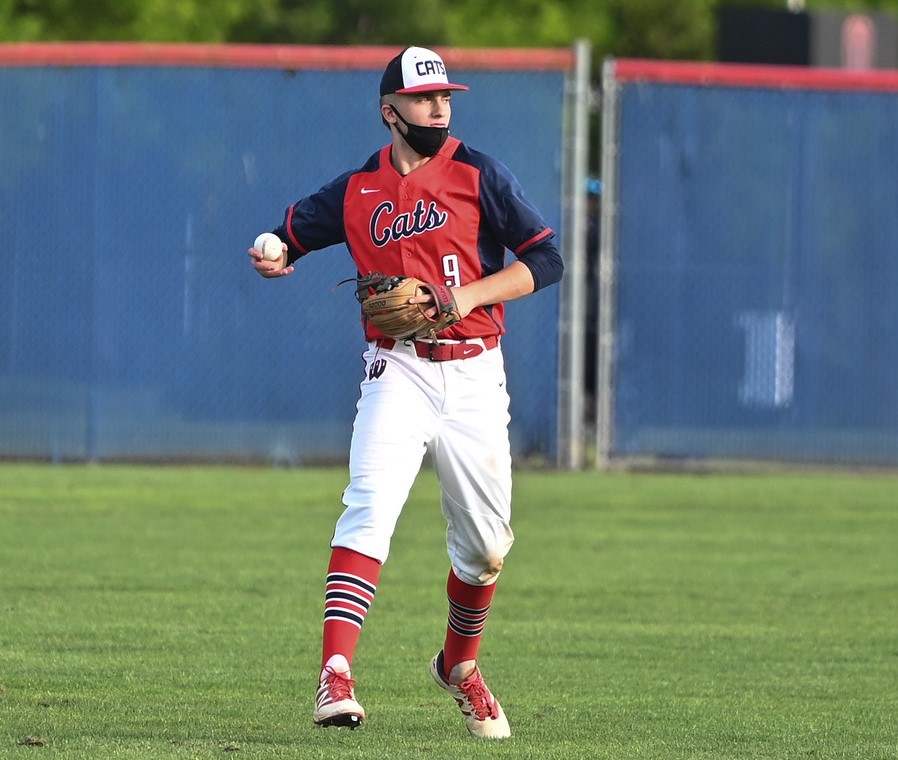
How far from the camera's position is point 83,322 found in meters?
14.5

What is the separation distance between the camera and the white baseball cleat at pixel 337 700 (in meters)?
5.12

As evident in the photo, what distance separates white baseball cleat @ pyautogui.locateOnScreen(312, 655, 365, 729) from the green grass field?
0.09 metres

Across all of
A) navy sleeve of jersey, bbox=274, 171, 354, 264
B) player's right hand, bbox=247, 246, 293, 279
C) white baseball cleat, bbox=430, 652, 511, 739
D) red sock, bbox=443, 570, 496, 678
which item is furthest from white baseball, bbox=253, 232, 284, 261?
white baseball cleat, bbox=430, 652, 511, 739

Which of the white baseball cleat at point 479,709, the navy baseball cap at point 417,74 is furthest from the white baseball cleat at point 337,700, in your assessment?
the navy baseball cap at point 417,74

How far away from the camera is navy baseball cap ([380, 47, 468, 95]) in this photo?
5.82 m

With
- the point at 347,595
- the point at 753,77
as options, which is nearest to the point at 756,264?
the point at 753,77

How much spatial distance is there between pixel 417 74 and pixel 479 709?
6.58ft

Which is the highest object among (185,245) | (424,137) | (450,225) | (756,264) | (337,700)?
(424,137)

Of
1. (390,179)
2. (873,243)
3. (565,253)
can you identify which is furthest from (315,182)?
(390,179)

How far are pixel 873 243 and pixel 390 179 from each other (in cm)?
950

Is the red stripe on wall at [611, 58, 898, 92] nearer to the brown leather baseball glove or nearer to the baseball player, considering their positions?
the baseball player

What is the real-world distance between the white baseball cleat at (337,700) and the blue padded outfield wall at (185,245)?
363 inches

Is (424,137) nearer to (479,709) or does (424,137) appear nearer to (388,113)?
(388,113)

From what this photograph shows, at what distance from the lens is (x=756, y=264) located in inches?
577
